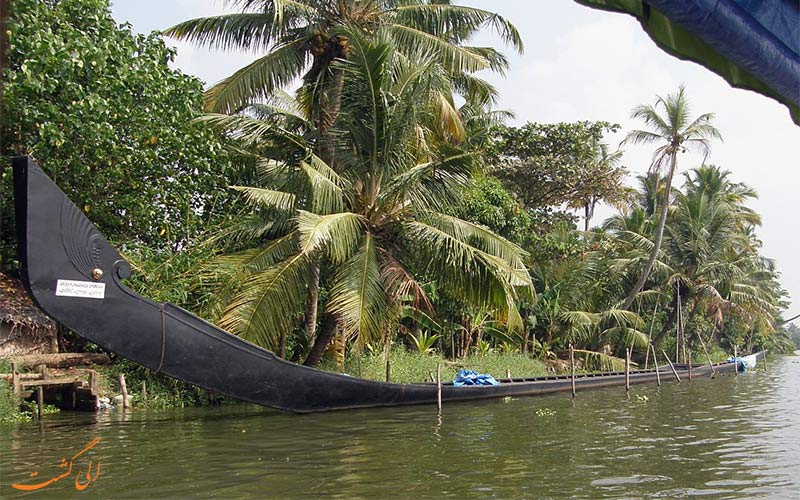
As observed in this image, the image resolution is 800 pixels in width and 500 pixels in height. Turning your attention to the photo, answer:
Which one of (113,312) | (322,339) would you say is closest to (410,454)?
(113,312)

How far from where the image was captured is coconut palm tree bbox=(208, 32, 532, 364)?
12.5 meters

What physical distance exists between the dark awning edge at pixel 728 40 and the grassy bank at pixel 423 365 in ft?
48.8

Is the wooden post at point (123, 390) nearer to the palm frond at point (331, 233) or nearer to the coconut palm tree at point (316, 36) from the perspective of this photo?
the palm frond at point (331, 233)

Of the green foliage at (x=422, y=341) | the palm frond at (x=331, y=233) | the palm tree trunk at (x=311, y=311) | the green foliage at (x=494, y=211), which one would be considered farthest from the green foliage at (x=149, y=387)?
the green foliage at (x=494, y=211)

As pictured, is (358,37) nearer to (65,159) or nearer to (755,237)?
(65,159)

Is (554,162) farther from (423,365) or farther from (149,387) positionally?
(149,387)

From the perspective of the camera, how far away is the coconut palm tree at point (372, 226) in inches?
493

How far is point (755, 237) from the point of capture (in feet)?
146

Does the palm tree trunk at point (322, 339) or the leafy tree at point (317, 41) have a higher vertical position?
the leafy tree at point (317, 41)

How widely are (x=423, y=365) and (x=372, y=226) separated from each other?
562cm

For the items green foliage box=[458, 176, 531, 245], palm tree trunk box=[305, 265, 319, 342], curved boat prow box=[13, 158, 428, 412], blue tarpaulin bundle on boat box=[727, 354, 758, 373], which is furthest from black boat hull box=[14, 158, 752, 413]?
blue tarpaulin bundle on boat box=[727, 354, 758, 373]

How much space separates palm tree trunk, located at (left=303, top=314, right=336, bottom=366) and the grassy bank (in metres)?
1.47

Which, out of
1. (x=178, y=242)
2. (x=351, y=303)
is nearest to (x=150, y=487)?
(x=351, y=303)

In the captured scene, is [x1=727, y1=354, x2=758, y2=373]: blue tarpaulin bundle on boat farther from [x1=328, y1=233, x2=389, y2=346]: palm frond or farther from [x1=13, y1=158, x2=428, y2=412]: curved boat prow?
[x1=13, y1=158, x2=428, y2=412]: curved boat prow
